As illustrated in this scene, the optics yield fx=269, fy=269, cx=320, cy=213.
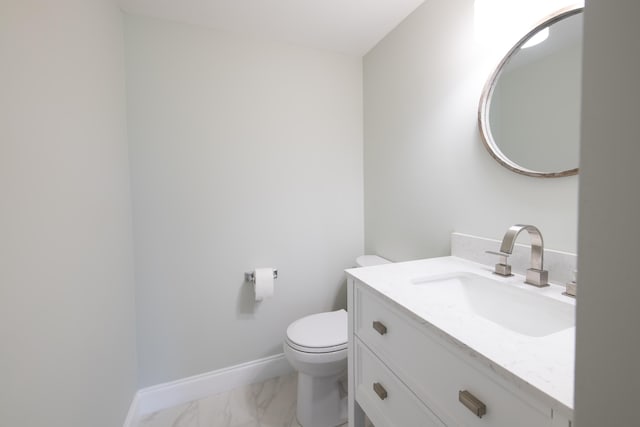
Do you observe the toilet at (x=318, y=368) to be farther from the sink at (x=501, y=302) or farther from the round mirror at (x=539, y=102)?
the round mirror at (x=539, y=102)

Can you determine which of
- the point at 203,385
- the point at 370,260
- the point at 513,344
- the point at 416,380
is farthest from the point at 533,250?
the point at 203,385

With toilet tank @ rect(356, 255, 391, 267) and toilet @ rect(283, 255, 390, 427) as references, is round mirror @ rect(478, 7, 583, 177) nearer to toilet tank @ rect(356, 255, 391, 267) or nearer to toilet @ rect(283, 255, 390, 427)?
toilet tank @ rect(356, 255, 391, 267)

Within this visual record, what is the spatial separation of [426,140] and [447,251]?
605 millimetres

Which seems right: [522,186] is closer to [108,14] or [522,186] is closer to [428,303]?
[428,303]

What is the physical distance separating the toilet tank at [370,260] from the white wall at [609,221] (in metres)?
1.49

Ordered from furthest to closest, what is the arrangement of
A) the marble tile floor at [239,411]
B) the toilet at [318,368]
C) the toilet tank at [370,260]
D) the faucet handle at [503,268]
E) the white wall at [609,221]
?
the toilet tank at [370,260] < the marble tile floor at [239,411] < the toilet at [318,368] < the faucet handle at [503,268] < the white wall at [609,221]

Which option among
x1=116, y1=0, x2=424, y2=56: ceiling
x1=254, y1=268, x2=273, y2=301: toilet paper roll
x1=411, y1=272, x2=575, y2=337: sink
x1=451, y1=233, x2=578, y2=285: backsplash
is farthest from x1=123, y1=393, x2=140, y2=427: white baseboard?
x1=116, y1=0, x2=424, y2=56: ceiling

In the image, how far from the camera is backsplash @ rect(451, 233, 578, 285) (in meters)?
0.91

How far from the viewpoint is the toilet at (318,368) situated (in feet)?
4.42

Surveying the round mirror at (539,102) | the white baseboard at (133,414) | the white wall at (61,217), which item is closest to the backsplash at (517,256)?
the round mirror at (539,102)

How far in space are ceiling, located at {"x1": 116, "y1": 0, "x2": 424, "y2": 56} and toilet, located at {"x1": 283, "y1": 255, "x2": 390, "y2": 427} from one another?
1761mm

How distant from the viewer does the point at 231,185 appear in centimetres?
168

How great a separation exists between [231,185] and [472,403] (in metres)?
Result: 1.53

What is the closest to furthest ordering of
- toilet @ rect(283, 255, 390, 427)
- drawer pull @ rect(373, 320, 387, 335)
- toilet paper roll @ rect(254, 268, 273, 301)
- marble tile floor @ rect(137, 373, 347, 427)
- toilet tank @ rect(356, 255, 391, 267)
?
1. drawer pull @ rect(373, 320, 387, 335)
2. toilet @ rect(283, 255, 390, 427)
3. marble tile floor @ rect(137, 373, 347, 427)
4. toilet paper roll @ rect(254, 268, 273, 301)
5. toilet tank @ rect(356, 255, 391, 267)
